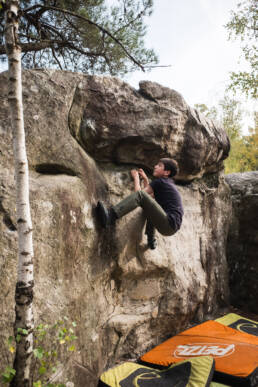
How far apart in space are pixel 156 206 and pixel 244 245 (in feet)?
12.4

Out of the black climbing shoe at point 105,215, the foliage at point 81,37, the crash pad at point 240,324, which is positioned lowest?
the crash pad at point 240,324

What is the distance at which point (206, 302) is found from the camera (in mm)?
6328

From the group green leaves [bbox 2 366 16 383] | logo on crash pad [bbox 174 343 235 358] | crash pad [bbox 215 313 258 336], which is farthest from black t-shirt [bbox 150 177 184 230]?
green leaves [bbox 2 366 16 383]

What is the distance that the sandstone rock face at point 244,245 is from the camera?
7.14 m

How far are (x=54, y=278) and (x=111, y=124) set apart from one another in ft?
8.07

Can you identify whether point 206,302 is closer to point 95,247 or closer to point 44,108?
point 95,247

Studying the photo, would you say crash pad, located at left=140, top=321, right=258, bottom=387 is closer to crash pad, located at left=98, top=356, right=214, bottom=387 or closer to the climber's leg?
crash pad, located at left=98, top=356, right=214, bottom=387

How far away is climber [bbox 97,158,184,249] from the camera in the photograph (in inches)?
170

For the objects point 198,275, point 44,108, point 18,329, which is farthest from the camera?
point 198,275

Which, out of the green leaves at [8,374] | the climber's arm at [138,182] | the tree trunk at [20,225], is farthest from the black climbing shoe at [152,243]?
the green leaves at [8,374]

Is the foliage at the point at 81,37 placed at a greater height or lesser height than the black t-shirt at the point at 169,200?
greater

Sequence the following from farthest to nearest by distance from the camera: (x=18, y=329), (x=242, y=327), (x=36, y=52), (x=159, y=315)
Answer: (x=36, y=52), (x=242, y=327), (x=159, y=315), (x=18, y=329)

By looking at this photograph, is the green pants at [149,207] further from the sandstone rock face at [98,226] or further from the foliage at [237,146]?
the foliage at [237,146]

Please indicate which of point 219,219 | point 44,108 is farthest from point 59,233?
point 219,219
